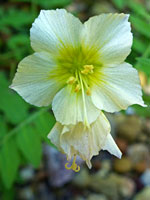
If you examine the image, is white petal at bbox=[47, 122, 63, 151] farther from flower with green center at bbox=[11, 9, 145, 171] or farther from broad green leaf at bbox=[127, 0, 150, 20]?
broad green leaf at bbox=[127, 0, 150, 20]

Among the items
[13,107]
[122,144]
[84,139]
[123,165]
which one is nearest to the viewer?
[84,139]

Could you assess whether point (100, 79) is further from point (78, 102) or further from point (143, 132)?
point (143, 132)

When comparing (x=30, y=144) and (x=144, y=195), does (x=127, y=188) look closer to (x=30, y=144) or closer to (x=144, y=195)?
(x=144, y=195)

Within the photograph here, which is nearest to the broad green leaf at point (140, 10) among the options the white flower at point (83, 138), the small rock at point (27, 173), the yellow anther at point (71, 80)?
the yellow anther at point (71, 80)

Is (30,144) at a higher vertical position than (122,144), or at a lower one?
higher

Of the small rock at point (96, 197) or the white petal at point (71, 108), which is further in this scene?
the small rock at point (96, 197)

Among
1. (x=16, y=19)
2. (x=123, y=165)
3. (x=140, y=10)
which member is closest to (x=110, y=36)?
(x=140, y=10)

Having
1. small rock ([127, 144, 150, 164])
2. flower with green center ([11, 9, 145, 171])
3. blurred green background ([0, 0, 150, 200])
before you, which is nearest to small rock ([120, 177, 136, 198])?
blurred green background ([0, 0, 150, 200])

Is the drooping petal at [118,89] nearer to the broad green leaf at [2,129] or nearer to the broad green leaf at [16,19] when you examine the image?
the broad green leaf at [2,129]
